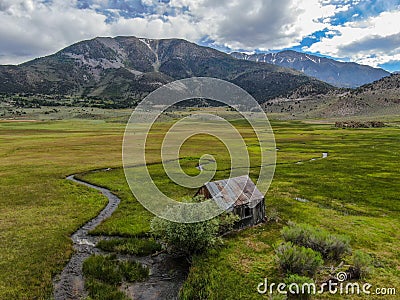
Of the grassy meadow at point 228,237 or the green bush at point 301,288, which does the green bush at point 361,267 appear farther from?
the green bush at point 301,288

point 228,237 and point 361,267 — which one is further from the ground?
point 361,267

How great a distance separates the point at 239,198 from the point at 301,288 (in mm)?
11030

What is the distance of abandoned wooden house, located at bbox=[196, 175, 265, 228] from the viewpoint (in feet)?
86.5

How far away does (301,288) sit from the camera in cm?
1698

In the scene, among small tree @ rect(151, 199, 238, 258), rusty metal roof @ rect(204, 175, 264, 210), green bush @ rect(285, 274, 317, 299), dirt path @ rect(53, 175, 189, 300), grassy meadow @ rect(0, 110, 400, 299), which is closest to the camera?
green bush @ rect(285, 274, 317, 299)

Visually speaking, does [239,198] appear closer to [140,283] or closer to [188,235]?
Result: [188,235]

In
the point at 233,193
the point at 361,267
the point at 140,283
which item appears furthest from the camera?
the point at 233,193

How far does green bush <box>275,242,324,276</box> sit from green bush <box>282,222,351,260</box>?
7.61 feet

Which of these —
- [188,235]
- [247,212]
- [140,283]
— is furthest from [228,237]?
[140,283]

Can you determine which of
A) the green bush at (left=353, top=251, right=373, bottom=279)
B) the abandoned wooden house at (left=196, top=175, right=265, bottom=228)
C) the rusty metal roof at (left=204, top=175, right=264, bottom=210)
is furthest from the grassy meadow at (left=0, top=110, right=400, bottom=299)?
the rusty metal roof at (left=204, top=175, right=264, bottom=210)

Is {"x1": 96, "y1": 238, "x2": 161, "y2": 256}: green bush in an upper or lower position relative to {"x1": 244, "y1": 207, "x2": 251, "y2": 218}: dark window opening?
lower

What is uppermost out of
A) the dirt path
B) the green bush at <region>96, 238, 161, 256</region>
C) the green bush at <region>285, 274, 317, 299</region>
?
the green bush at <region>285, 274, 317, 299</region>

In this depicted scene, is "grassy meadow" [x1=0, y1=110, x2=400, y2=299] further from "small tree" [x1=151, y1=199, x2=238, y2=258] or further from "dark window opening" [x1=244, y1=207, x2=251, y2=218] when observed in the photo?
"dark window opening" [x1=244, y1=207, x2=251, y2=218]

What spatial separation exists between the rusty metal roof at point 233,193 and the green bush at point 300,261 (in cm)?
730
